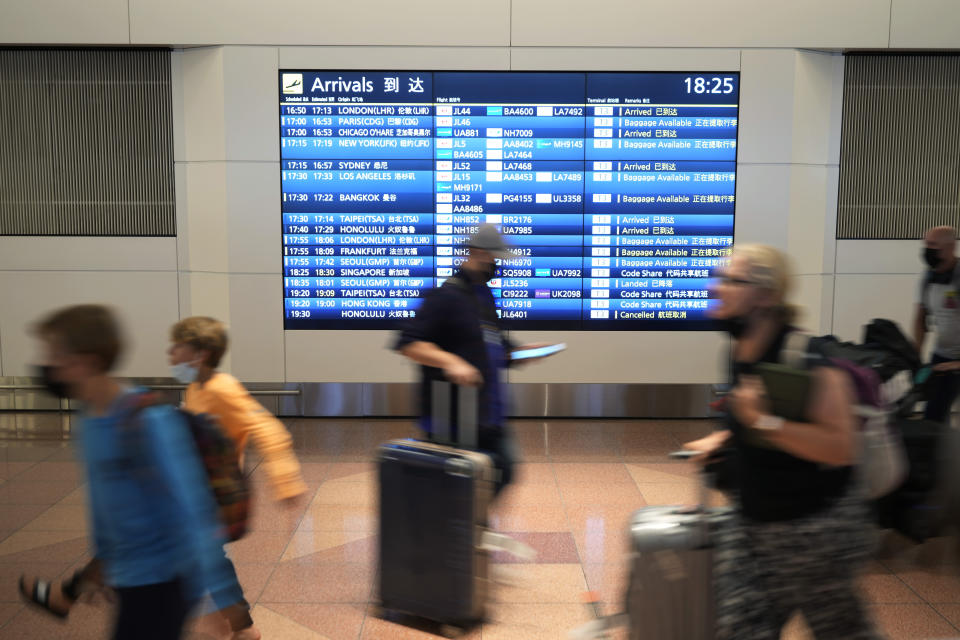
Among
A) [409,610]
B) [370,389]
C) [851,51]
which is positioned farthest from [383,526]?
[851,51]

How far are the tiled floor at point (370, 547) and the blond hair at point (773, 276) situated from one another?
1230mm

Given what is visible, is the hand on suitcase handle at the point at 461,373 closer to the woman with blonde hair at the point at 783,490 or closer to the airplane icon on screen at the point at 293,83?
the woman with blonde hair at the point at 783,490

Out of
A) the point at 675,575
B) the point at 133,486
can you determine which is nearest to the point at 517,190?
the point at 675,575

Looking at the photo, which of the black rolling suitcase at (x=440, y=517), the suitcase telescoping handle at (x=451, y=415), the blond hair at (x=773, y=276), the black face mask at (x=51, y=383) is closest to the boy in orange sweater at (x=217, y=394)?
the black rolling suitcase at (x=440, y=517)

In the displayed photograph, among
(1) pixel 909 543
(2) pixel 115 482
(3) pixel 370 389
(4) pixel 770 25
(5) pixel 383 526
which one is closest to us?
(2) pixel 115 482

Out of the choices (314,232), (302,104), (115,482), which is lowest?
(115,482)

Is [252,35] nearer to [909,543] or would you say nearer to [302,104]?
[302,104]

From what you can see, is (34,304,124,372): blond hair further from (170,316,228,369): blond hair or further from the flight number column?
the flight number column

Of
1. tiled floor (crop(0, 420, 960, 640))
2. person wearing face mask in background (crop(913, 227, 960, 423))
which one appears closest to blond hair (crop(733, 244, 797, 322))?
tiled floor (crop(0, 420, 960, 640))

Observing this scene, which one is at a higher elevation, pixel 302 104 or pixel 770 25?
pixel 770 25

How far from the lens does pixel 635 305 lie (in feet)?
24.5

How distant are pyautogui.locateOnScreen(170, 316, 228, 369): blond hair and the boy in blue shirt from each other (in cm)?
100

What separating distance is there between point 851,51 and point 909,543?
4482 mm

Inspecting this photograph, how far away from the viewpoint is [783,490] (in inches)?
94.2
